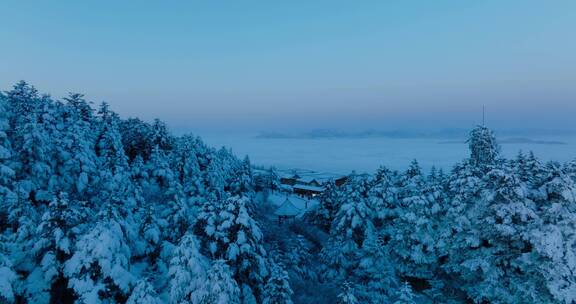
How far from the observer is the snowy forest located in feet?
46.0

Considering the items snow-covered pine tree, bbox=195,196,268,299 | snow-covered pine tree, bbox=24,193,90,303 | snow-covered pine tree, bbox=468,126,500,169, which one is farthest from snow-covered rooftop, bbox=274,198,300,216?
snow-covered pine tree, bbox=24,193,90,303

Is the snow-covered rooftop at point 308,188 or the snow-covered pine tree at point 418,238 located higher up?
the snow-covered pine tree at point 418,238

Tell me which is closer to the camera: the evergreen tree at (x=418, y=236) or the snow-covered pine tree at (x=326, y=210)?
the evergreen tree at (x=418, y=236)

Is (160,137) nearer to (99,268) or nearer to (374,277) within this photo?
(374,277)

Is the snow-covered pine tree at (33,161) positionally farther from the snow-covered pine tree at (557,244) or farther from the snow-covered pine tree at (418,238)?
the snow-covered pine tree at (557,244)

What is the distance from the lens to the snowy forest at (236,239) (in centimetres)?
1403

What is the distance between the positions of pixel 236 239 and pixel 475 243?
1301 cm

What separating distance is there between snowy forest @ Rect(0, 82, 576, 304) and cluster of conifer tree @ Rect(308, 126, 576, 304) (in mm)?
75

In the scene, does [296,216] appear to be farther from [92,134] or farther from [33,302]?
[33,302]

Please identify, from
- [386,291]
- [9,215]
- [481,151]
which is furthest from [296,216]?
[9,215]

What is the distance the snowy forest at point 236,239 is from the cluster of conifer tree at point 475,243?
3.0 inches

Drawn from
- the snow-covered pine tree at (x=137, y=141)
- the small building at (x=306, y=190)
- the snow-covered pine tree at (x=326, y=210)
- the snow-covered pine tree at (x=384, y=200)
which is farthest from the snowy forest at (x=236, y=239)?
the small building at (x=306, y=190)

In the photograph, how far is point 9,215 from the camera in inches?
665

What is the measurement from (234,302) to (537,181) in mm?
17782
